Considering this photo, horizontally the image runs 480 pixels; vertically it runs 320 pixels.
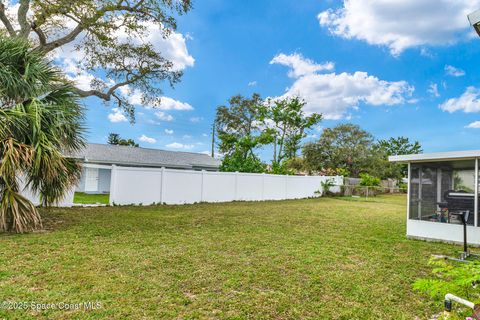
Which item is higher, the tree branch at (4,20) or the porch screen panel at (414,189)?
the tree branch at (4,20)

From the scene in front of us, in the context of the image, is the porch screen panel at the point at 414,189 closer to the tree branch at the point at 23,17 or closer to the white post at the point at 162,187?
the white post at the point at 162,187

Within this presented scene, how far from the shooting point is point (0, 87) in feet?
20.0

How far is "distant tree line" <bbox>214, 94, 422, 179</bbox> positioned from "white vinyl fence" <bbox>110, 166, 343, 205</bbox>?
744 cm

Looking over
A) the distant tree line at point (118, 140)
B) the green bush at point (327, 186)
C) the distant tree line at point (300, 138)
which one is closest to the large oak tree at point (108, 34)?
the distant tree line at point (300, 138)

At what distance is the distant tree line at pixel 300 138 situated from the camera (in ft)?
83.8

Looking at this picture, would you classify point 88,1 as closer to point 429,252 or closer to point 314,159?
point 429,252

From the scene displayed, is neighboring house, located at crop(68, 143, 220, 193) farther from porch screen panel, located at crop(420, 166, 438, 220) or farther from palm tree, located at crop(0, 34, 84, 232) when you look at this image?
porch screen panel, located at crop(420, 166, 438, 220)

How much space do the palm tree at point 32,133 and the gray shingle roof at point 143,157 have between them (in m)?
10.1

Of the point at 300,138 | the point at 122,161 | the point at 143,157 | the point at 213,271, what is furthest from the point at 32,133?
the point at 300,138

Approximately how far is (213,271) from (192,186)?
9032mm

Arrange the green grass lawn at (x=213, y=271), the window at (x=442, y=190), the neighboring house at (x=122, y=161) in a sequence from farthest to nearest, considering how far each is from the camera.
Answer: the neighboring house at (x=122, y=161) < the window at (x=442, y=190) < the green grass lawn at (x=213, y=271)

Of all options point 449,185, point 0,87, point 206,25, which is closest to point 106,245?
point 0,87

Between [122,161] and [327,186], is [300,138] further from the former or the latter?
[122,161]

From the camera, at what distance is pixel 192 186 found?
42.6 feet
